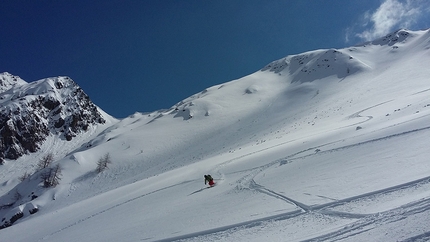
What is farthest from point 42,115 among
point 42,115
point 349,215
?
point 349,215

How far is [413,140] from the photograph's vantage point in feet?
40.7

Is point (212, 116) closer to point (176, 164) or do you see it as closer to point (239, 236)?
point (176, 164)

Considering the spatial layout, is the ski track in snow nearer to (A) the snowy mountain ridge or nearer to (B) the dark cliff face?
(B) the dark cliff face

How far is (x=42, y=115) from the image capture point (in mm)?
112562

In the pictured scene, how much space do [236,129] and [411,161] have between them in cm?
4590

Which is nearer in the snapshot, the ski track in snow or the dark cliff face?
the ski track in snow

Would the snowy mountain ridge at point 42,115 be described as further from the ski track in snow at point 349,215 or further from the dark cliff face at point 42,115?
the ski track in snow at point 349,215

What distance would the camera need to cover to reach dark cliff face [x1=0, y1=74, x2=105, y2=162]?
10031 centimetres

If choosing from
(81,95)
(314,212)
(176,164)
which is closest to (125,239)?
(314,212)

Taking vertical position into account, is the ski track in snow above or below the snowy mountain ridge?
below

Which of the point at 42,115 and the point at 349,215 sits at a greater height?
the point at 42,115

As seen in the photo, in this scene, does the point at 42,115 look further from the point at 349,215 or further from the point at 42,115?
the point at 349,215

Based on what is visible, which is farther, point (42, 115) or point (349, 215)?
point (42, 115)

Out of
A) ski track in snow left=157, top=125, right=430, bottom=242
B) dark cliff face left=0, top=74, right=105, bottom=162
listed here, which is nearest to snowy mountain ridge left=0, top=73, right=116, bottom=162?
dark cliff face left=0, top=74, right=105, bottom=162
